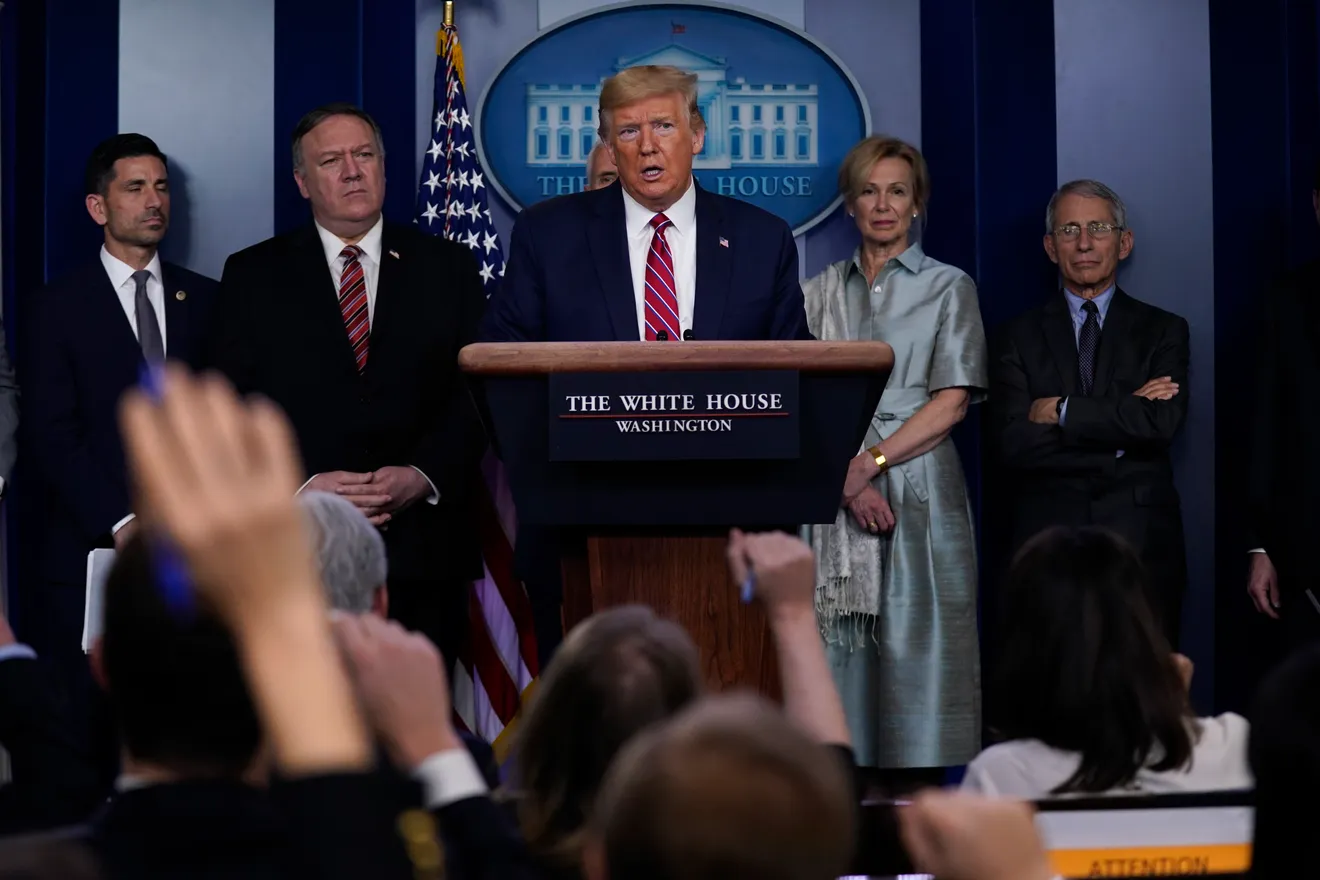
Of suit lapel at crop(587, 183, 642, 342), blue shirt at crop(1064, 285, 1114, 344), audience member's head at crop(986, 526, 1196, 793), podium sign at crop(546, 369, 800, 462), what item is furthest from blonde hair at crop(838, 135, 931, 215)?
audience member's head at crop(986, 526, 1196, 793)

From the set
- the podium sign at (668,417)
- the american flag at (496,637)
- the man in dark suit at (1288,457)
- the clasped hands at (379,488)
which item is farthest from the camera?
the american flag at (496,637)

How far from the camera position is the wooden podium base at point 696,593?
2836 mm

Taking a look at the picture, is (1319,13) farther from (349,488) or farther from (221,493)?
(221,493)

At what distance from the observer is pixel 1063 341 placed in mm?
4914

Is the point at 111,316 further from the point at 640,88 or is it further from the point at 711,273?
the point at 711,273

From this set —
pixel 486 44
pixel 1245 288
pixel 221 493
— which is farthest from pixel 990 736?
pixel 221 493

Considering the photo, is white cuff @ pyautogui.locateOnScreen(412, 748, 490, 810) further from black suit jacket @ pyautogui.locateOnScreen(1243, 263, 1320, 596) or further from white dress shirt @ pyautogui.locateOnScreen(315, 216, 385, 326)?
black suit jacket @ pyautogui.locateOnScreen(1243, 263, 1320, 596)

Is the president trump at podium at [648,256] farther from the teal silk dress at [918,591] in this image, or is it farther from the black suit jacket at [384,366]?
the teal silk dress at [918,591]

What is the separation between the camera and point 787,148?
5.51 meters

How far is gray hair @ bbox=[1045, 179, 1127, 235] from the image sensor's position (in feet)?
16.4

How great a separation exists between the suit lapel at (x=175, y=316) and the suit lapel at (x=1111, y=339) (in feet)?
8.57

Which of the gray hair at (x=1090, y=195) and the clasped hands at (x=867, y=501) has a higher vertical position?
the gray hair at (x=1090, y=195)

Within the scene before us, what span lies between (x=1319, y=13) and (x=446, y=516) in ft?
10.3

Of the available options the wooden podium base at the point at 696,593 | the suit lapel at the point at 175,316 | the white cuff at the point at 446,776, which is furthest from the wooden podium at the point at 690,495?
the suit lapel at the point at 175,316
